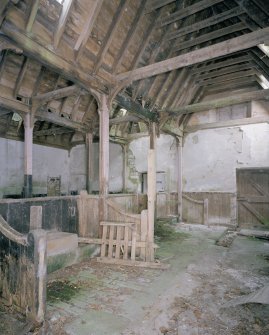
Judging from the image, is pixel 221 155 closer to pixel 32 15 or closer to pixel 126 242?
pixel 126 242

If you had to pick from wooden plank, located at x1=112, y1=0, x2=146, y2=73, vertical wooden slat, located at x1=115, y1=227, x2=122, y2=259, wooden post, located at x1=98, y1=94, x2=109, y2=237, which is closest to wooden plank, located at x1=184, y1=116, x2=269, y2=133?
wooden plank, located at x1=112, y1=0, x2=146, y2=73

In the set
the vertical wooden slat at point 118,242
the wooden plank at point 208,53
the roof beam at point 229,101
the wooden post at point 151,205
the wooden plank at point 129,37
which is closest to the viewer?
the wooden plank at point 208,53

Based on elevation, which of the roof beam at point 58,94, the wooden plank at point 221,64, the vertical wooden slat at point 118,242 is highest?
the wooden plank at point 221,64

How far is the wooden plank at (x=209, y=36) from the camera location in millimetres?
6738

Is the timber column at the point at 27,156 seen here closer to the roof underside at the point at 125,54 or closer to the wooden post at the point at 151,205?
the roof underside at the point at 125,54

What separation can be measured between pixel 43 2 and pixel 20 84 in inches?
123

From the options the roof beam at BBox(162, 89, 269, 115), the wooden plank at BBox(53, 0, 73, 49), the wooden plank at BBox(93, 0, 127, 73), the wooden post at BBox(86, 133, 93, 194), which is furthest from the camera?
the wooden post at BBox(86, 133, 93, 194)

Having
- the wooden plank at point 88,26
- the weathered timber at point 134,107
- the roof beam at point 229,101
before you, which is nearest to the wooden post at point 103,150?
the weathered timber at point 134,107

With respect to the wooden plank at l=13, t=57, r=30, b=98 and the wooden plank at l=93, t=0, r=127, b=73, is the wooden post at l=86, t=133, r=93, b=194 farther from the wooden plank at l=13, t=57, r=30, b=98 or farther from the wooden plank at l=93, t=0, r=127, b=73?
the wooden plank at l=93, t=0, r=127, b=73

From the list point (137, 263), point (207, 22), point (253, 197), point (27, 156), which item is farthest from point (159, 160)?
point (137, 263)

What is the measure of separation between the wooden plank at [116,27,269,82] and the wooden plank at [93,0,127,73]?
68 centimetres

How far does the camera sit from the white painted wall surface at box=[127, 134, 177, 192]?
1189cm

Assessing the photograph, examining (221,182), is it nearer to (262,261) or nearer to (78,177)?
(262,261)

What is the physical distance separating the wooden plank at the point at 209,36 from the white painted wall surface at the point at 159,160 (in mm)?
4947
